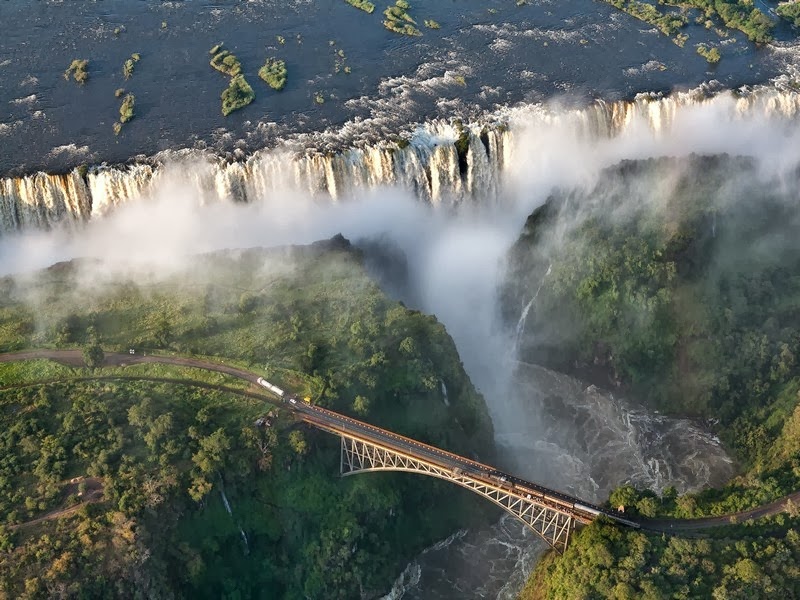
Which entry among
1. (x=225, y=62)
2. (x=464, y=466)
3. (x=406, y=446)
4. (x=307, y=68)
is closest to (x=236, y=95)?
(x=225, y=62)

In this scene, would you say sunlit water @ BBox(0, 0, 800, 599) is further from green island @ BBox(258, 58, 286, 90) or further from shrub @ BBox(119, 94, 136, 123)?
green island @ BBox(258, 58, 286, 90)

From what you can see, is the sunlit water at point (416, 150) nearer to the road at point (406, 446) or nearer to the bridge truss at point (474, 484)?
the bridge truss at point (474, 484)

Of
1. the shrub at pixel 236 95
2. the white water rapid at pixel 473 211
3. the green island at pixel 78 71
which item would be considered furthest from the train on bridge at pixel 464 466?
the green island at pixel 78 71

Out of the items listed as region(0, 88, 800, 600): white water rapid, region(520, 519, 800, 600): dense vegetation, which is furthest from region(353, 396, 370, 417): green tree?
region(520, 519, 800, 600): dense vegetation

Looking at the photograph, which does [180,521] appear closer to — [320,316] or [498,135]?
[320,316]

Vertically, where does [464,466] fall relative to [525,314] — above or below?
above

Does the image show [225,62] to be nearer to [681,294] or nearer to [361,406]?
[361,406]
